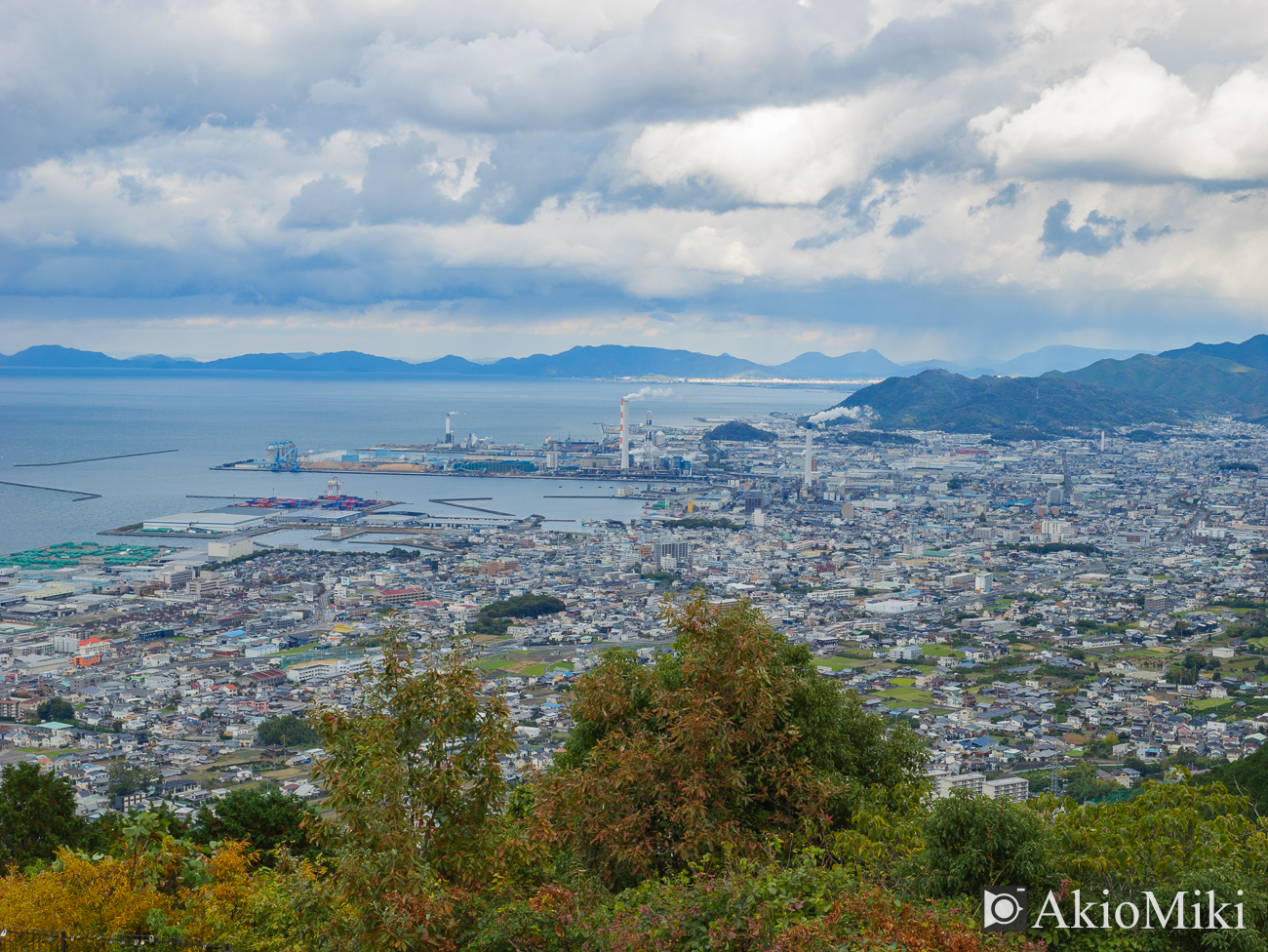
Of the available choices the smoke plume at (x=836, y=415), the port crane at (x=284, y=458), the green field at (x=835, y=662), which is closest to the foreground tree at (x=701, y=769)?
the green field at (x=835, y=662)

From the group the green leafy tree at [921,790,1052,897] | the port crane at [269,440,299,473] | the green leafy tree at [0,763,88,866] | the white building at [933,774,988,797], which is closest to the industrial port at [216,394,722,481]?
the port crane at [269,440,299,473]

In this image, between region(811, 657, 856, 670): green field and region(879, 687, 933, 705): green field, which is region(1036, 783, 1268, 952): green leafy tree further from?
region(811, 657, 856, 670): green field

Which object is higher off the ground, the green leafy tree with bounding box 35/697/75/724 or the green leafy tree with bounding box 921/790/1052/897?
the green leafy tree with bounding box 921/790/1052/897

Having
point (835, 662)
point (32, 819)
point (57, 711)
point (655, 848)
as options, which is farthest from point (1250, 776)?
point (57, 711)

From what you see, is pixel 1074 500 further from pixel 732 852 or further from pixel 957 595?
pixel 732 852

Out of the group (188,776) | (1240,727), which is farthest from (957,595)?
(188,776)

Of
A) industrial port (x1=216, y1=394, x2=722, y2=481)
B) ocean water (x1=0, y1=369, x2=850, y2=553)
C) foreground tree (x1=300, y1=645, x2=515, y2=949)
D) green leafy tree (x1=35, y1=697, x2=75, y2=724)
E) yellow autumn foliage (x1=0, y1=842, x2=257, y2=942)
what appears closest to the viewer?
foreground tree (x1=300, y1=645, x2=515, y2=949)

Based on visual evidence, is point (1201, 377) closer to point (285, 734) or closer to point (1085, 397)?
point (1085, 397)
